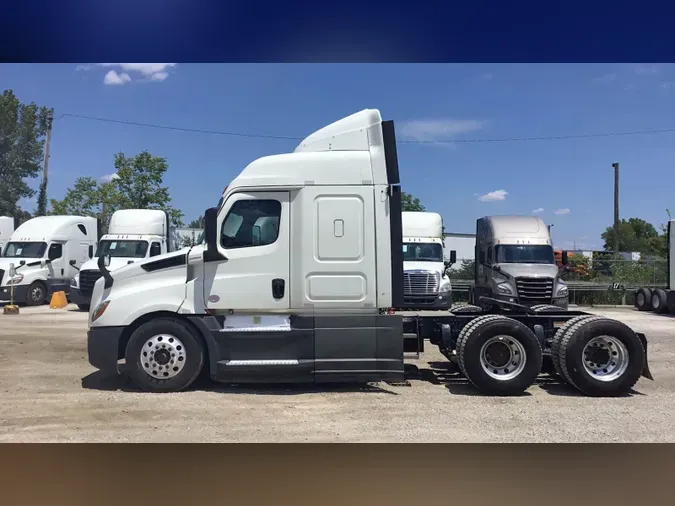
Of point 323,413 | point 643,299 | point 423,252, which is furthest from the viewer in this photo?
point 643,299

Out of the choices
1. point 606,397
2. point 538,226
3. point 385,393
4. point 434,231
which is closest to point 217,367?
point 385,393

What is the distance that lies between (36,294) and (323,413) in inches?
335

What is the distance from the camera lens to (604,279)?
59.7ft

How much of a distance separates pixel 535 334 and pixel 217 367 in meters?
4.18

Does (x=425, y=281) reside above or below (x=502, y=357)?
above

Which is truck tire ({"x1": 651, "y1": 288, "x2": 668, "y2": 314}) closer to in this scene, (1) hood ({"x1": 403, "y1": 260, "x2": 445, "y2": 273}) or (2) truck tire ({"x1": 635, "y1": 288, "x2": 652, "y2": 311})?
(2) truck tire ({"x1": 635, "y1": 288, "x2": 652, "y2": 311})

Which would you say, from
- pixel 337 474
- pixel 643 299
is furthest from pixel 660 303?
pixel 337 474

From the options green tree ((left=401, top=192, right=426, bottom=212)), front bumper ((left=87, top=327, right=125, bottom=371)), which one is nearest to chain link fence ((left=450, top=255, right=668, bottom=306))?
green tree ((left=401, top=192, right=426, bottom=212))

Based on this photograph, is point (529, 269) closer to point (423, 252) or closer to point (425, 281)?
point (425, 281)

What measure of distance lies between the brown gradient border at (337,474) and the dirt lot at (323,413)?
39 centimetres

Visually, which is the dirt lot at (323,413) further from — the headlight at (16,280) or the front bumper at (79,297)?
the headlight at (16,280)

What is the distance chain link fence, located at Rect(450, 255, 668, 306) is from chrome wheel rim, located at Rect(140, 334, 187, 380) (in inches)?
359

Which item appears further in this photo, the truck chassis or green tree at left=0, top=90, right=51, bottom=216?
green tree at left=0, top=90, right=51, bottom=216

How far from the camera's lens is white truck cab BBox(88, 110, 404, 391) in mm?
6867
